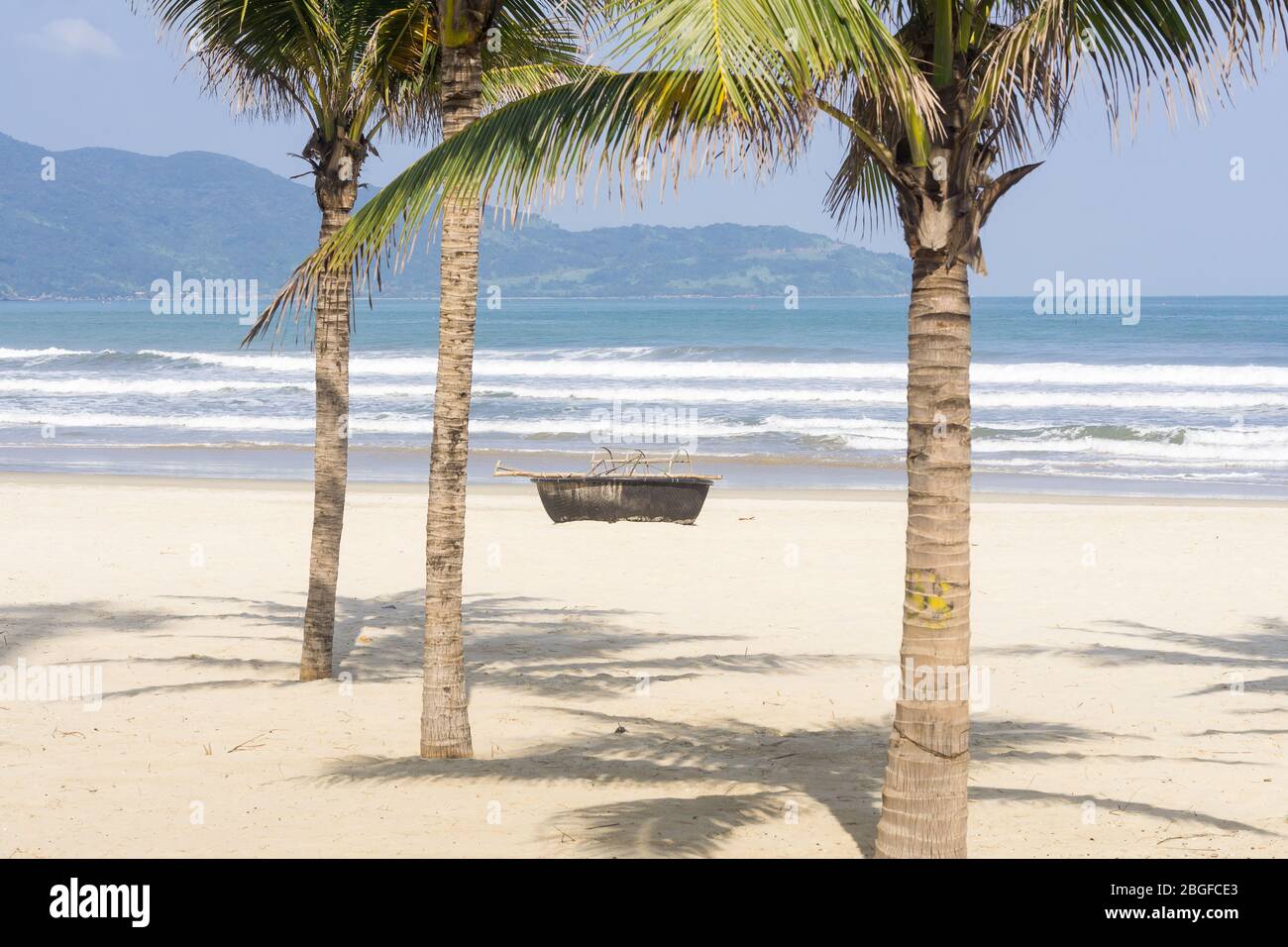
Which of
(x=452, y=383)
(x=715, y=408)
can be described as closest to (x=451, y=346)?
(x=452, y=383)

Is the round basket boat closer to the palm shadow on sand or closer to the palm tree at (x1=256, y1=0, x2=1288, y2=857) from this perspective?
the palm shadow on sand

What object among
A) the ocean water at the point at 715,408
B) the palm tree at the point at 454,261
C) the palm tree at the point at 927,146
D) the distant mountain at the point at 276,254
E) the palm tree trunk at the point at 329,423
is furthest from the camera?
the distant mountain at the point at 276,254

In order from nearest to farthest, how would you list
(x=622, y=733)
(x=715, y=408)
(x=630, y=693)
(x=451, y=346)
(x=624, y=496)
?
1. (x=451, y=346)
2. (x=622, y=733)
3. (x=630, y=693)
4. (x=624, y=496)
5. (x=715, y=408)

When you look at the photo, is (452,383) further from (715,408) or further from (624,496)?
(715,408)

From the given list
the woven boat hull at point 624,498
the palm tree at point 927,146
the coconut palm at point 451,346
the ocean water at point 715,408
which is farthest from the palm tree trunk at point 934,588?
the ocean water at point 715,408

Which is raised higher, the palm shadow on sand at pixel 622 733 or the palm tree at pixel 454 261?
the palm tree at pixel 454 261

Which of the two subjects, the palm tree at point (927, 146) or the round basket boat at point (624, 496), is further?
the round basket boat at point (624, 496)

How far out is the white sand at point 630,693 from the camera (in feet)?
21.1

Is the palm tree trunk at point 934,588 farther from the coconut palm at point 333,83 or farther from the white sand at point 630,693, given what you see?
the coconut palm at point 333,83

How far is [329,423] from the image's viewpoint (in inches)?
363

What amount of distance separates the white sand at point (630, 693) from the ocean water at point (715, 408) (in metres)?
9.46

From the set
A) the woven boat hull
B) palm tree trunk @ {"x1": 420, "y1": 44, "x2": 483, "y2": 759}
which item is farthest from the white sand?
palm tree trunk @ {"x1": 420, "y1": 44, "x2": 483, "y2": 759}

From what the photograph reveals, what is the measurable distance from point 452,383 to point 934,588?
292 cm

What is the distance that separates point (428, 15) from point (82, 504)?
14.0 meters
